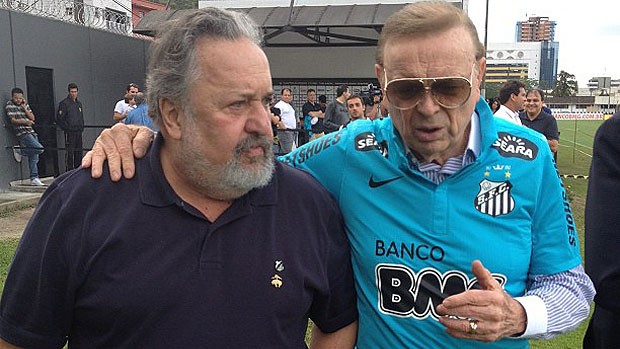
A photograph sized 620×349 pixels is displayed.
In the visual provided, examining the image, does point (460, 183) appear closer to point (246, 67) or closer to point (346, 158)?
point (346, 158)

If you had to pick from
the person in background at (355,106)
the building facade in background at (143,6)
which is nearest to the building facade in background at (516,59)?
the building facade in background at (143,6)

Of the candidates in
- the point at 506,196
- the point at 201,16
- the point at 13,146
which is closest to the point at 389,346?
the point at 506,196

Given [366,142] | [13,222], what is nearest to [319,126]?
[13,222]

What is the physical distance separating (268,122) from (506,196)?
0.84m

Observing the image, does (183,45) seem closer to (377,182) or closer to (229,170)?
(229,170)

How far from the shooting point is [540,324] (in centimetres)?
185

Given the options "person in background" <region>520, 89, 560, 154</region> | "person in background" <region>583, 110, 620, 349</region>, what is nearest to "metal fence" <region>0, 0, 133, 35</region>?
"person in background" <region>520, 89, 560, 154</region>

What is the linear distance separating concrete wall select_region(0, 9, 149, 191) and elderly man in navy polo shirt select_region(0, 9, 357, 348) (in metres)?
9.56

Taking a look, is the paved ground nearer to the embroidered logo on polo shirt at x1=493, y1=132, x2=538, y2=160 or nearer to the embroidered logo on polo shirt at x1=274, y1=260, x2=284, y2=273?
the embroidered logo on polo shirt at x1=274, y1=260, x2=284, y2=273

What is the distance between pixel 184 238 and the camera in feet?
5.91

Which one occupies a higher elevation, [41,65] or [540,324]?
[41,65]

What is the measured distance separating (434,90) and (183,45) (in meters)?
0.82

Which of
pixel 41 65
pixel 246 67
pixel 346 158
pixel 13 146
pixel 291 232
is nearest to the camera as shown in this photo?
pixel 246 67

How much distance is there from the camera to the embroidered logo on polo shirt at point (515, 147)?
6.50 ft
